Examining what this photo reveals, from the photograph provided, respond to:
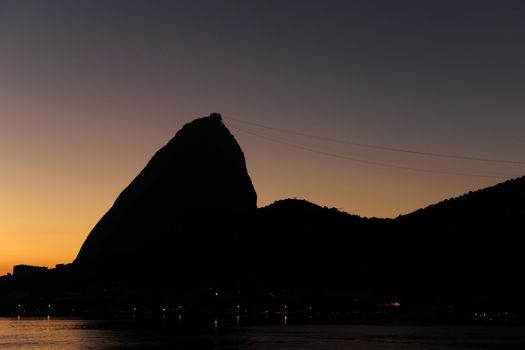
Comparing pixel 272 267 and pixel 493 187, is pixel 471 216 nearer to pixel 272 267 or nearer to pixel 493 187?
pixel 493 187

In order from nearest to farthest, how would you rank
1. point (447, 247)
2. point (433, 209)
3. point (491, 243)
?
point (491, 243), point (447, 247), point (433, 209)

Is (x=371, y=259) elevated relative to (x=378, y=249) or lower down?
lower down

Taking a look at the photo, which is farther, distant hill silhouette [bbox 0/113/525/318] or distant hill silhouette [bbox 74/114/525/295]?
distant hill silhouette [bbox 0/113/525/318]

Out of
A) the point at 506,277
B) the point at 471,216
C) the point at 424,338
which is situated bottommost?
the point at 424,338

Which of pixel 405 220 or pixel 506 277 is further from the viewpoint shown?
pixel 405 220

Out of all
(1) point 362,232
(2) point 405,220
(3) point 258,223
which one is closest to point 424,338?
(2) point 405,220

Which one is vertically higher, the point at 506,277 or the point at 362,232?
the point at 362,232

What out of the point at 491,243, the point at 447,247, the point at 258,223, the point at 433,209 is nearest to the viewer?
the point at 491,243

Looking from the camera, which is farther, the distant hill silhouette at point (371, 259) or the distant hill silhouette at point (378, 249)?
the distant hill silhouette at point (371, 259)

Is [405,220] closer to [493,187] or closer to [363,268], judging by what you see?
[363,268]
